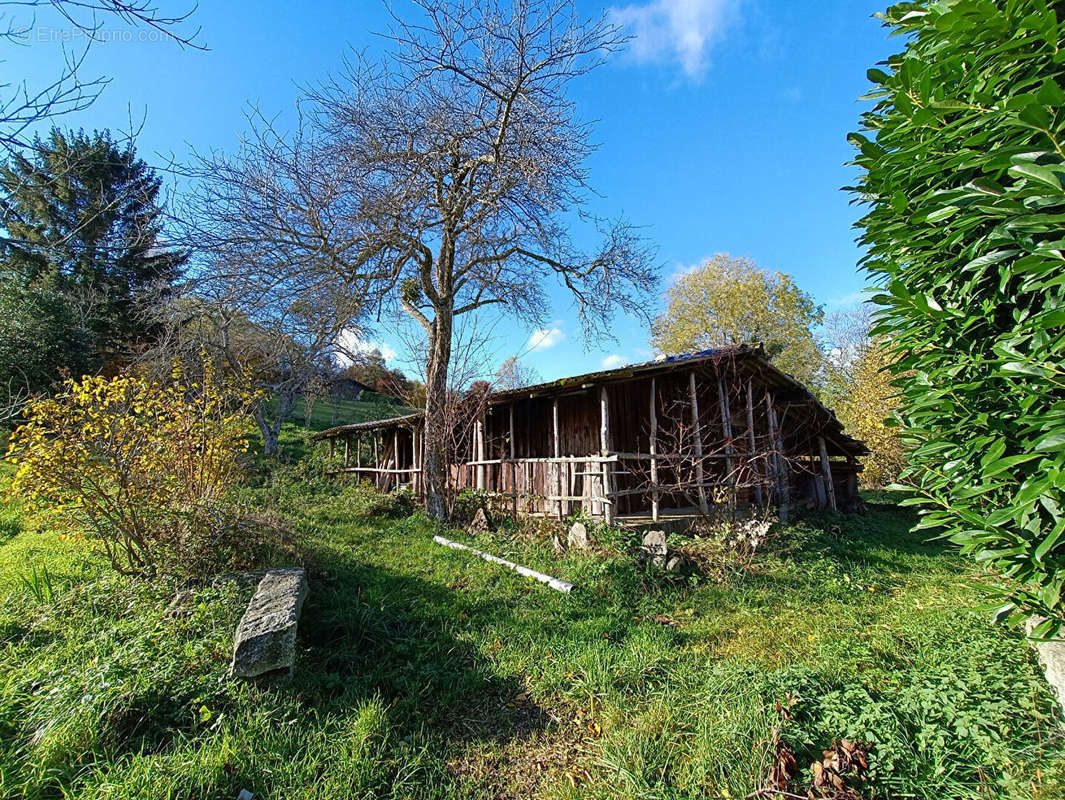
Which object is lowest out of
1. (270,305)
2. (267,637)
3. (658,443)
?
(267,637)

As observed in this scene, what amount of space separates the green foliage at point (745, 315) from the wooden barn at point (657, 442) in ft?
38.0

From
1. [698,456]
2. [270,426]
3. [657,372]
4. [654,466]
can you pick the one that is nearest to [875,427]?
[698,456]

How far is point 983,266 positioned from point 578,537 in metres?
7.17

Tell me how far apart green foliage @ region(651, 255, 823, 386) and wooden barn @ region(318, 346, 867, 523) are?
11569 millimetres

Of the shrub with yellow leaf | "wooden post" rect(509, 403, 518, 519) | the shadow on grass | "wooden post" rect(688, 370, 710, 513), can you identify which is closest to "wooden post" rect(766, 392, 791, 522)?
"wooden post" rect(688, 370, 710, 513)

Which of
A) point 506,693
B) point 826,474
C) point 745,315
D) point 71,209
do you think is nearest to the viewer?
point 71,209

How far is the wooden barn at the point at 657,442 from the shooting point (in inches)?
352

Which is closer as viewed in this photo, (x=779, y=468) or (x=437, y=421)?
(x=437, y=421)

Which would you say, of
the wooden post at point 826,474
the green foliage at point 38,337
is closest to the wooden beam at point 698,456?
the wooden post at point 826,474

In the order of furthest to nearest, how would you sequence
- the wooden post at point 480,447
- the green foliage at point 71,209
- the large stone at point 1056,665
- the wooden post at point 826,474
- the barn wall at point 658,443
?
the wooden post at point 826,474 < the wooden post at point 480,447 < the barn wall at point 658,443 < the green foliage at point 71,209 < the large stone at point 1056,665

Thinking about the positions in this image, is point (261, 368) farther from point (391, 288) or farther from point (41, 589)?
point (41, 589)

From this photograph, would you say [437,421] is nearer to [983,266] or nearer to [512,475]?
[512,475]

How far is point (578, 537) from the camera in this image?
8.16m

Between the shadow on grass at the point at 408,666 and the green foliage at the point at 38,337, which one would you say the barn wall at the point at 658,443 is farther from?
the green foliage at the point at 38,337
